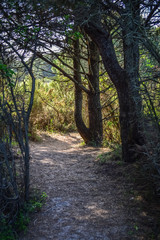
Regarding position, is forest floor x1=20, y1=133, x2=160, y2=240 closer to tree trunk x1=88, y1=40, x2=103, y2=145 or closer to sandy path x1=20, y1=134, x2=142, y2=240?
sandy path x1=20, y1=134, x2=142, y2=240

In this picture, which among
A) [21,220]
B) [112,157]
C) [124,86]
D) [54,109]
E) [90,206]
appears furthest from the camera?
[54,109]

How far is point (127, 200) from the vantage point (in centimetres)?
357

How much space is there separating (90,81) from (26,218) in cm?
553

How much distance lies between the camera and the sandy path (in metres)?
2.89

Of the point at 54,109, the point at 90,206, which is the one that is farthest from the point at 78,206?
the point at 54,109

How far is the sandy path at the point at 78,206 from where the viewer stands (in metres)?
2.89

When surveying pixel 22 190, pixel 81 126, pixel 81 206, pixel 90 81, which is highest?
pixel 90 81

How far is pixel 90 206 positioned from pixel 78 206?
0.18 meters

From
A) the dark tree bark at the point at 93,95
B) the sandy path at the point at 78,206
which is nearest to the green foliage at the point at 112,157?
the sandy path at the point at 78,206

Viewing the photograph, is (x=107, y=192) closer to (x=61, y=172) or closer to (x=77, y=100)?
(x=61, y=172)

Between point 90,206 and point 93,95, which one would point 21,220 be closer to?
point 90,206

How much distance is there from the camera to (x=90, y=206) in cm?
354

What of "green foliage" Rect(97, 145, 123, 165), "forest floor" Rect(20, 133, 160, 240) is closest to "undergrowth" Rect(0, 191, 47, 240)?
"forest floor" Rect(20, 133, 160, 240)

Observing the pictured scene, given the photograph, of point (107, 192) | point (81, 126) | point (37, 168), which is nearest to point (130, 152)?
point (107, 192)
